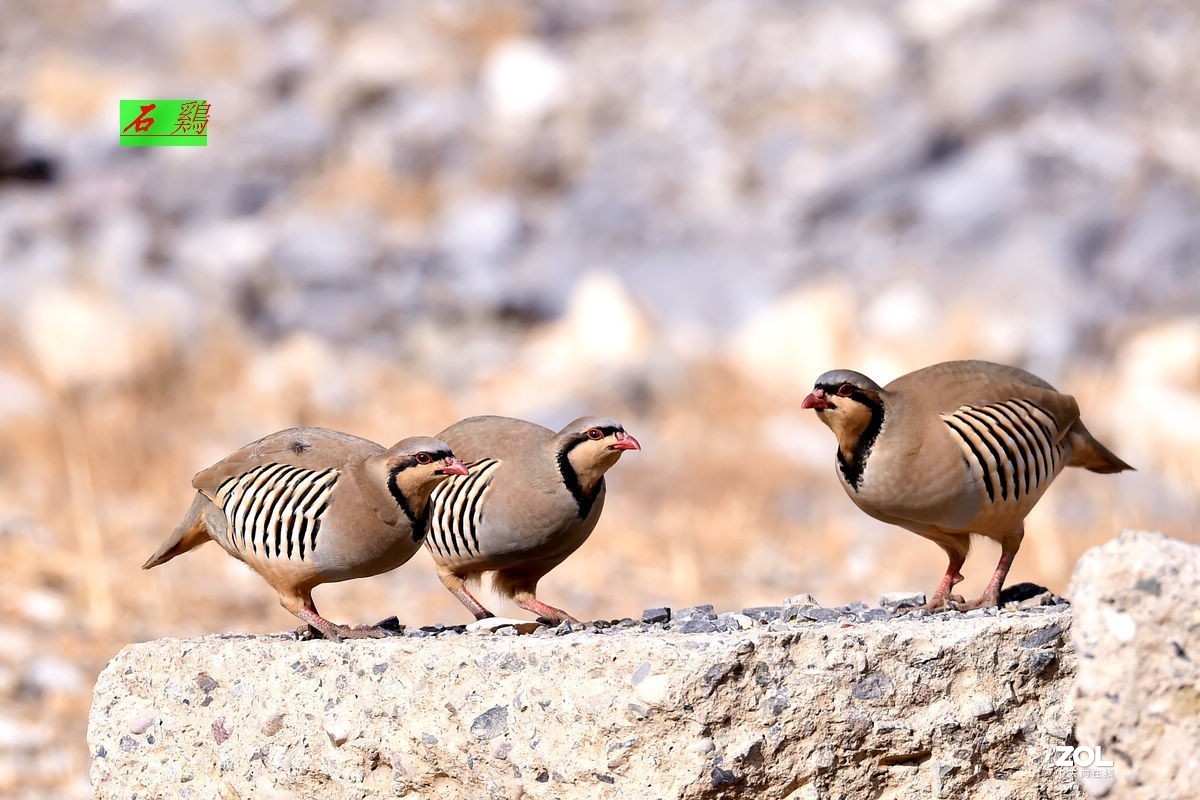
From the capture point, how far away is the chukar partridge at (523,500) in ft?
13.6

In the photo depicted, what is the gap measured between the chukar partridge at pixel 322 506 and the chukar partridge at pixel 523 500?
318mm

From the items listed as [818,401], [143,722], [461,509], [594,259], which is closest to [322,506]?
[461,509]

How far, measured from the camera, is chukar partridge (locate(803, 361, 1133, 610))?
3.97 m

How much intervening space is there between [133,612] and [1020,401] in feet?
17.3

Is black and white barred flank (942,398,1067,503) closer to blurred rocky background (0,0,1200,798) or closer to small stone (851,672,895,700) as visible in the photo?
small stone (851,672,895,700)

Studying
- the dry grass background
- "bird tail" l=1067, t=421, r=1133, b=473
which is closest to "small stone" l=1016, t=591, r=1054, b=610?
"bird tail" l=1067, t=421, r=1133, b=473

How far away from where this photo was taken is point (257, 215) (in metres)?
15.1

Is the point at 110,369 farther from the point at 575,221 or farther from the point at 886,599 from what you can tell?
the point at 886,599

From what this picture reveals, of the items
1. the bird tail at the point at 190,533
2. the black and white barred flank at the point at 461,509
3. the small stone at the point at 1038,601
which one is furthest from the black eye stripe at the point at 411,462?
the small stone at the point at 1038,601

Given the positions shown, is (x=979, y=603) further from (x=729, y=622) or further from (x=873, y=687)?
(x=873, y=687)

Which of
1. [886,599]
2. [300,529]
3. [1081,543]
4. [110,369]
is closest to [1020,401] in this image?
[886,599]

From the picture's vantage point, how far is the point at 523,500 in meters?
4.14

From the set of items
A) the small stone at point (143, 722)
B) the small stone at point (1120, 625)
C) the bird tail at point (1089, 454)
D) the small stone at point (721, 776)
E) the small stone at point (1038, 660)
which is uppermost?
the bird tail at point (1089, 454)

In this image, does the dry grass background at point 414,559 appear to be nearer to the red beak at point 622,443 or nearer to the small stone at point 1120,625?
the red beak at point 622,443
